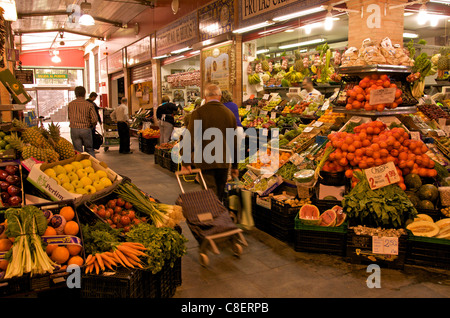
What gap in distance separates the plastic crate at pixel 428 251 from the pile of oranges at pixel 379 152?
0.64m

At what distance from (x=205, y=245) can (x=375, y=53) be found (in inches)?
138

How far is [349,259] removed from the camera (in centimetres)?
404

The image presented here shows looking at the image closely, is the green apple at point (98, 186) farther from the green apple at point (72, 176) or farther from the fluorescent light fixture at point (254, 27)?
the fluorescent light fixture at point (254, 27)

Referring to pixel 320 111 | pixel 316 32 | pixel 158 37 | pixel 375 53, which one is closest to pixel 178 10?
pixel 158 37

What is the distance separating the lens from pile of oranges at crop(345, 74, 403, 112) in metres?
5.02

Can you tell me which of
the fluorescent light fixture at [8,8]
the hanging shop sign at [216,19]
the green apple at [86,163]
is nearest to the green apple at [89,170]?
the green apple at [86,163]

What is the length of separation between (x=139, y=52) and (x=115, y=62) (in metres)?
4.01

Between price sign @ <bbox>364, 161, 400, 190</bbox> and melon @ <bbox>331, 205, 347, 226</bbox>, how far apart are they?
0.45 m

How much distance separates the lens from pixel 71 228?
122 inches

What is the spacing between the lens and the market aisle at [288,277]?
3.39 meters

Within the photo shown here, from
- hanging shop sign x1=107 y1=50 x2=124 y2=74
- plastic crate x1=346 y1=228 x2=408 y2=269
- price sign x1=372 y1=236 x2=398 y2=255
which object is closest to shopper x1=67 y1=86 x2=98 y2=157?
plastic crate x1=346 y1=228 x2=408 y2=269

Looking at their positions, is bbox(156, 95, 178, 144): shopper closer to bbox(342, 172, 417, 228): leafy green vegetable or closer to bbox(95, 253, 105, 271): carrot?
bbox(342, 172, 417, 228): leafy green vegetable

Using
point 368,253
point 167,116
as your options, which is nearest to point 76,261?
point 368,253
